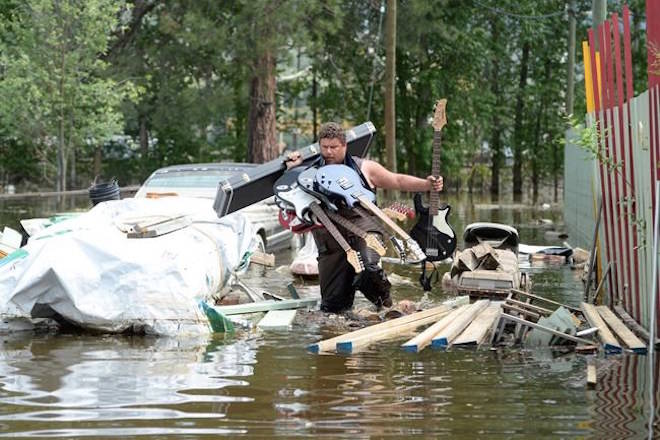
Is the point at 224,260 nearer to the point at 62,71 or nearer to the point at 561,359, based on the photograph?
the point at 561,359

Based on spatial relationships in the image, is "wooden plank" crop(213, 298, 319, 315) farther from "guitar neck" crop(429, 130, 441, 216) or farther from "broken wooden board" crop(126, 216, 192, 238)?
"guitar neck" crop(429, 130, 441, 216)

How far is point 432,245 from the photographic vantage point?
13.5m

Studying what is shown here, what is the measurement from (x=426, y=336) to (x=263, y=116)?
27.9m

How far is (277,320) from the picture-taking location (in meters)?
12.2

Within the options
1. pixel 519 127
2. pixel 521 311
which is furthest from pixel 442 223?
pixel 519 127

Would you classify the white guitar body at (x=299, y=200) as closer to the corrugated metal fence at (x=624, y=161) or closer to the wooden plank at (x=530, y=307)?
the wooden plank at (x=530, y=307)

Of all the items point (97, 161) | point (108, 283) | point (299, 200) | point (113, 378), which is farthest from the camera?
point (97, 161)

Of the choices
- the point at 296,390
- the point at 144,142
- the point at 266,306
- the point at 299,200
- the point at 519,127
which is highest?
the point at 519,127

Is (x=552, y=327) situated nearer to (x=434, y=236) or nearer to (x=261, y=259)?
(x=434, y=236)

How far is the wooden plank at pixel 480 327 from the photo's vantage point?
10.6 m

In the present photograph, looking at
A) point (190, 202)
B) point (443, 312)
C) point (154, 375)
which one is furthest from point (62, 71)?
point (154, 375)

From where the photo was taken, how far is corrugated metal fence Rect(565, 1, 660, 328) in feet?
34.4

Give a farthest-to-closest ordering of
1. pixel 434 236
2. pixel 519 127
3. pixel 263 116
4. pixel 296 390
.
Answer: pixel 519 127 < pixel 263 116 < pixel 434 236 < pixel 296 390

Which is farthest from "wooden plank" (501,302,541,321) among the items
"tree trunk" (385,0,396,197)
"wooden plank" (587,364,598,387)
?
"tree trunk" (385,0,396,197)
